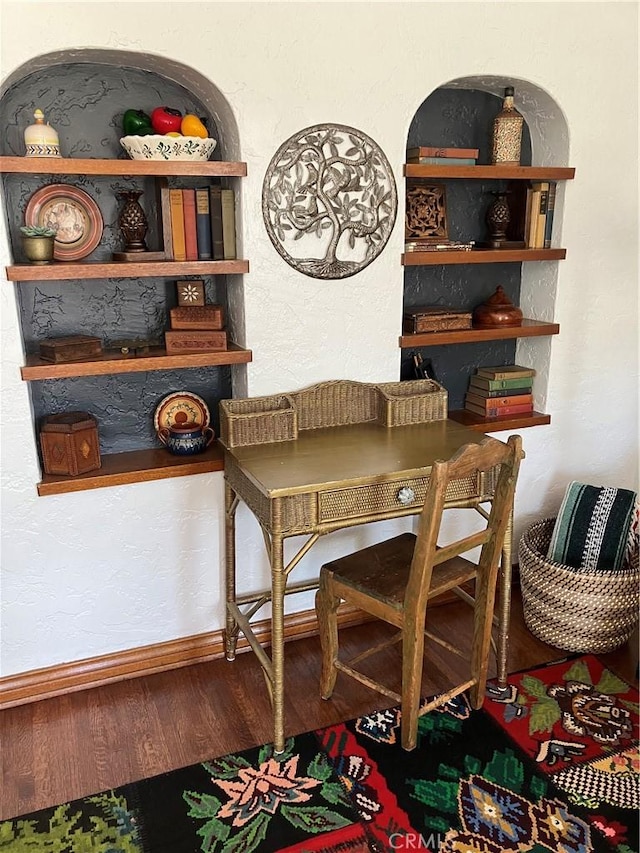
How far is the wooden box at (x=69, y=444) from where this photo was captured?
233 centimetres

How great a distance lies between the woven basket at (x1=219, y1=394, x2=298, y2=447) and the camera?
2393mm

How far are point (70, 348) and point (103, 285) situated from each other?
1.03 feet

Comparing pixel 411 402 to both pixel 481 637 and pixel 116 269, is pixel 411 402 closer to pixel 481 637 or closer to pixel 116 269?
pixel 481 637

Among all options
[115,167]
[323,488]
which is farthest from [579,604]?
[115,167]

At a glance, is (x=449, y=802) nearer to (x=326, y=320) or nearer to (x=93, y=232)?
(x=326, y=320)

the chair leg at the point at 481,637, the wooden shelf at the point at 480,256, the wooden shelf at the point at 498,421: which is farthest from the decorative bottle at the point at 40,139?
the chair leg at the point at 481,637

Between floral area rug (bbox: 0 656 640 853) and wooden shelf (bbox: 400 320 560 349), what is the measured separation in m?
1.30

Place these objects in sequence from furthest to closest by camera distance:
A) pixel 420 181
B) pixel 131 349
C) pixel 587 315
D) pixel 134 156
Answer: pixel 587 315, pixel 420 181, pixel 131 349, pixel 134 156

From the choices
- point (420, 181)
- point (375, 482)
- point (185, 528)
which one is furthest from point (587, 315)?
point (185, 528)

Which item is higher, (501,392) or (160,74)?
(160,74)

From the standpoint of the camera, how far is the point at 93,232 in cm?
237

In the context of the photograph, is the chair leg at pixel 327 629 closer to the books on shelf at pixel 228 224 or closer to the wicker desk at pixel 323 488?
the wicker desk at pixel 323 488

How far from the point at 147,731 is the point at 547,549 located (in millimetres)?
1682

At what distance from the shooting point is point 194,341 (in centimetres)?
245
